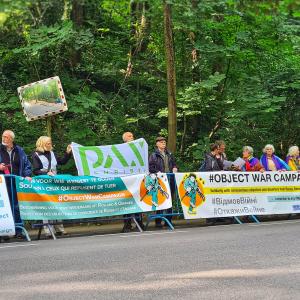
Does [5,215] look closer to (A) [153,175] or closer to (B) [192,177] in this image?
(A) [153,175]

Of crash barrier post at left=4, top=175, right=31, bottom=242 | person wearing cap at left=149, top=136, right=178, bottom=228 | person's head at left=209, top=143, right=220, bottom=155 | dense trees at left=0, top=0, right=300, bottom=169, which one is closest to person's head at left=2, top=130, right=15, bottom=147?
crash barrier post at left=4, top=175, right=31, bottom=242

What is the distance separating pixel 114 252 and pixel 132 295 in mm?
2927

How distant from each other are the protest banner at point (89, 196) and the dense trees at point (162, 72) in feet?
14.9

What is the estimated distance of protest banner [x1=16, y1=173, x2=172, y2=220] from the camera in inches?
468

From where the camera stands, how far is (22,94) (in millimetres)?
15078

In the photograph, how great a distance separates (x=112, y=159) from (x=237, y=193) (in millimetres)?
3087

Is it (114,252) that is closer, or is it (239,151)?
(114,252)

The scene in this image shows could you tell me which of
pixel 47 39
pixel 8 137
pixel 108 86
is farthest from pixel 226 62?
pixel 8 137

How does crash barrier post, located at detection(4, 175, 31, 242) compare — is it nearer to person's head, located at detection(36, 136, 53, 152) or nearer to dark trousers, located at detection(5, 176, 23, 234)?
dark trousers, located at detection(5, 176, 23, 234)

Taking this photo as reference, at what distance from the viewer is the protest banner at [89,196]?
11.9m

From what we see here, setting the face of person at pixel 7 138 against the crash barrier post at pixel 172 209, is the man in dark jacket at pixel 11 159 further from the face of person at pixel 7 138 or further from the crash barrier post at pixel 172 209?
the crash barrier post at pixel 172 209

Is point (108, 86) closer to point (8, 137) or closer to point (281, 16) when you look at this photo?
point (281, 16)

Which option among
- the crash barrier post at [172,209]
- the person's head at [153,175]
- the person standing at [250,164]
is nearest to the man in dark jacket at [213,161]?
the person standing at [250,164]

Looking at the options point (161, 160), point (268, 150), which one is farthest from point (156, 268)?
point (268, 150)
